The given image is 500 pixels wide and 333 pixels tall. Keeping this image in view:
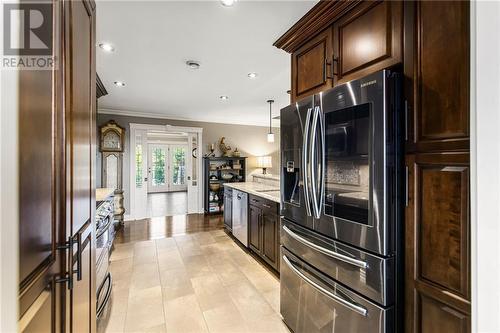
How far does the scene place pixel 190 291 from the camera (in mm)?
2494

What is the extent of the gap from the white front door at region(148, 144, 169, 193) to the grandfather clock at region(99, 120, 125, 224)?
543 centimetres

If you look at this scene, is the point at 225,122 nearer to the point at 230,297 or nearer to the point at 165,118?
the point at 165,118

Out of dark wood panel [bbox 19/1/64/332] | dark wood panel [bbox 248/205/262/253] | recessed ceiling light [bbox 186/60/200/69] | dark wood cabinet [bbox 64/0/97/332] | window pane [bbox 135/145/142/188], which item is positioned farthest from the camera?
window pane [bbox 135/145/142/188]

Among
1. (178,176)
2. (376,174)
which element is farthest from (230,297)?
(178,176)

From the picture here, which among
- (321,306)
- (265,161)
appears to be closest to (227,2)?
(321,306)

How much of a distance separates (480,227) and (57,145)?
151 cm

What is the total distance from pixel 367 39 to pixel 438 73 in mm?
474

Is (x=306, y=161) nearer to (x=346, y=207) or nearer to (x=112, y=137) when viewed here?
(x=346, y=207)

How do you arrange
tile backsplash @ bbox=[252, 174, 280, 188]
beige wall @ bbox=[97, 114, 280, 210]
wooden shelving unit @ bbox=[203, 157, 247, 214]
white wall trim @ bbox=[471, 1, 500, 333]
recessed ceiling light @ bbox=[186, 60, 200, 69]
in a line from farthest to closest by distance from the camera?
wooden shelving unit @ bbox=[203, 157, 247, 214]
beige wall @ bbox=[97, 114, 280, 210]
tile backsplash @ bbox=[252, 174, 280, 188]
recessed ceiling light @ bbox=[186, 60, 200, 69]
white wall trim @ bbox=[471, 1, 500, 333]

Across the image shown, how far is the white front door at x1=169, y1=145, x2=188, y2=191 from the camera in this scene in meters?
10.9

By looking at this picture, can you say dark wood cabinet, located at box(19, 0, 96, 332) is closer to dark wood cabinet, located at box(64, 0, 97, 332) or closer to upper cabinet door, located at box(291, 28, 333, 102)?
dark wood cabinet, located at box(64, 0, 97, 332)

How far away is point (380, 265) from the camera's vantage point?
1194 millimetres

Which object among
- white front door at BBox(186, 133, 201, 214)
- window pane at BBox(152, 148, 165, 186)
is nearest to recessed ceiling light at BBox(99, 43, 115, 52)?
white front door at BBox(186, 133, 201, 214)

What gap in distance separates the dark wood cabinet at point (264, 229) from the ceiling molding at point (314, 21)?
167 cm
